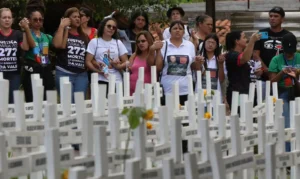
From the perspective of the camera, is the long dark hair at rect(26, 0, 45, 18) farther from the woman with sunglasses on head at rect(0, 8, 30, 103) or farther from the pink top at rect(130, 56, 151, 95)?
the pink top at rect(130, 56, 151, 95)

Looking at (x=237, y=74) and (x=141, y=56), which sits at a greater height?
(x=141, y=56)

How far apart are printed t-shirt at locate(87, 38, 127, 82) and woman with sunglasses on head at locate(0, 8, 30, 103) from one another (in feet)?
2.99

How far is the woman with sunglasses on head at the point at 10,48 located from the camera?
11758 millimetres

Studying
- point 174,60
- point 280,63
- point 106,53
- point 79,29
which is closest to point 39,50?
point 79,29

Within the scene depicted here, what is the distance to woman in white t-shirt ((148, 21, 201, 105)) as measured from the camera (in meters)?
12.0

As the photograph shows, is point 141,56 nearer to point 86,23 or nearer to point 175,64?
point 175,64

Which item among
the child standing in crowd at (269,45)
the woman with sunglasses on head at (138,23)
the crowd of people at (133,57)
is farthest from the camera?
the woman with sunglasses on head at (138,23)

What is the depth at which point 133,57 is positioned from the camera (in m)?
12.3

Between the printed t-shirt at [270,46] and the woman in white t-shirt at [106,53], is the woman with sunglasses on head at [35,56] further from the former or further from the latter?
the printed t-shirt at [270,46]

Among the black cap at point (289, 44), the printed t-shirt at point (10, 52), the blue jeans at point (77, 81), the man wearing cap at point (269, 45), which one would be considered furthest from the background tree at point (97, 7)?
the black cap at point (289, 44)

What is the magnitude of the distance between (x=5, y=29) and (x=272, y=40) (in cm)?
347

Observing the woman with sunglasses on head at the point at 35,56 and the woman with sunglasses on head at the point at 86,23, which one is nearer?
the woman with sunglasses on head at the point at 35,56

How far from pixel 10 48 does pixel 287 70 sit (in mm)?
3241

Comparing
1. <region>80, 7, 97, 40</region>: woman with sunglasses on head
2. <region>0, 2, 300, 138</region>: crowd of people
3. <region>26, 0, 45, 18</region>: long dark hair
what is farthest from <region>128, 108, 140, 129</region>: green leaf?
<region>80, 7, 97, 40</region>: woman with sunglasses on head
